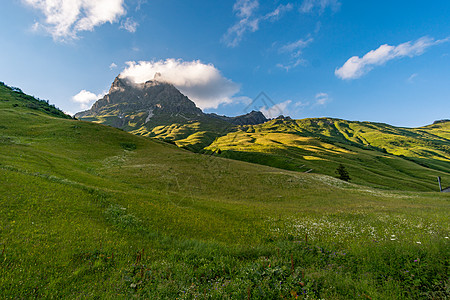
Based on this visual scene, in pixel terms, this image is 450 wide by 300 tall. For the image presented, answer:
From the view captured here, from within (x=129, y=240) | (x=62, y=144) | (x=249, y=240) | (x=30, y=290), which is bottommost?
(x=249, y=240)

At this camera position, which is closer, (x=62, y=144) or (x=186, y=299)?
(x=186, y=299)

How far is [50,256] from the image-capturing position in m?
6.89

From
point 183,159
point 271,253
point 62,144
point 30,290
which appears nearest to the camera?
point 30,290

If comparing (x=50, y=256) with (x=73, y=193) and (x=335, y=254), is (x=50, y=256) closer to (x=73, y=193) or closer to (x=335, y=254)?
(x=73, y=193)

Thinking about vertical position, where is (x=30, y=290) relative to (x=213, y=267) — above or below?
above

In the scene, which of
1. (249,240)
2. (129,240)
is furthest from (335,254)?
(129,240)

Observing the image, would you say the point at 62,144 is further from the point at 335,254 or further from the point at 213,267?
the point at 335,254

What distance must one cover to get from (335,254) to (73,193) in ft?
59.0

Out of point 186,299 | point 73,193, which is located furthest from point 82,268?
point 73,193

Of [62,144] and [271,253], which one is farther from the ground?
[62,144]

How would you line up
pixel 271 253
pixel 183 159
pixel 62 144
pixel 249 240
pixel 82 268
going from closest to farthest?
pixel 82 268 → pixel 271 253 → pixel 249 240 → pixel 62 144 → pixel 183 159

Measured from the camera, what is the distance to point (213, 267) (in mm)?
7500

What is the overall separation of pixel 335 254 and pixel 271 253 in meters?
2.92

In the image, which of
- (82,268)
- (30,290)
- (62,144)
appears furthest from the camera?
(62,144)
